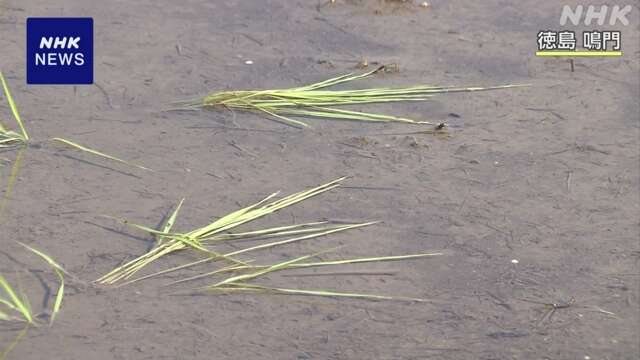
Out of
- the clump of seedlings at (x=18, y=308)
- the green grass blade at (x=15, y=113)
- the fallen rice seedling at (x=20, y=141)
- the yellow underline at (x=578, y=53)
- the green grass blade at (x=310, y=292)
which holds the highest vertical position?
the yellow underline at (x=578, y=53)

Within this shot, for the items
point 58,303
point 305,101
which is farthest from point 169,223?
point 305,101

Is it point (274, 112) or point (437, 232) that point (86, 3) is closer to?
point (274, 112)

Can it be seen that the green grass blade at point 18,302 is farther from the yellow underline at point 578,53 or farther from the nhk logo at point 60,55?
the yellow underline at point 578,53

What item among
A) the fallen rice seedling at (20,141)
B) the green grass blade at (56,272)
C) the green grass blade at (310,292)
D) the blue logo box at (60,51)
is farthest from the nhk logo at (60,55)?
the green grass blade at (310,292)

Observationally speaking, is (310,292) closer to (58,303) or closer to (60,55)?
(58,303)

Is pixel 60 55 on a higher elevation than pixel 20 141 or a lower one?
higher

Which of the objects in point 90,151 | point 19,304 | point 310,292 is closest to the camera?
point 19,304

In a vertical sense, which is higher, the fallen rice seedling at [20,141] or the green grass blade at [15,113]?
the green grass blade at [15,113]
